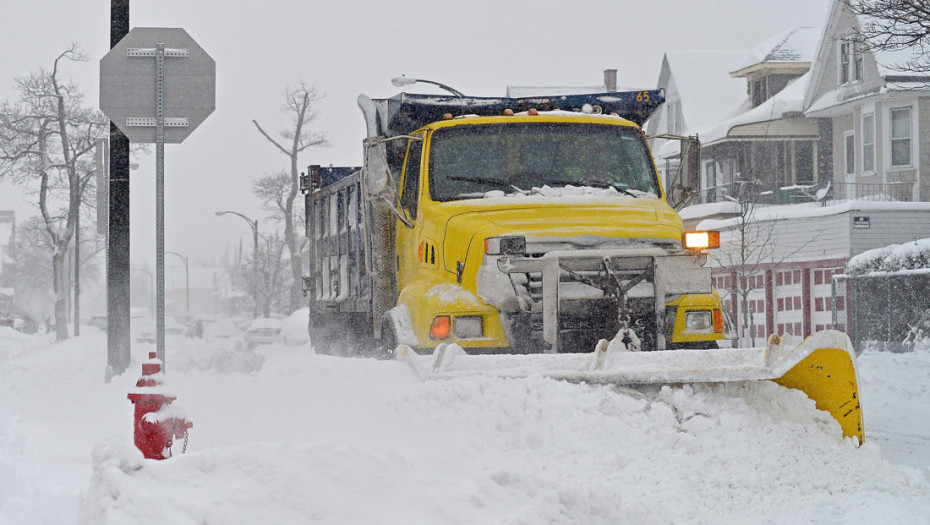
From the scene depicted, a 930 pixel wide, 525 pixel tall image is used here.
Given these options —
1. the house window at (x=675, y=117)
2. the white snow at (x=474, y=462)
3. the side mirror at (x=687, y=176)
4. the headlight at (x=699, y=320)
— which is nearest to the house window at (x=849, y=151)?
the house window at (x=675, y=117)

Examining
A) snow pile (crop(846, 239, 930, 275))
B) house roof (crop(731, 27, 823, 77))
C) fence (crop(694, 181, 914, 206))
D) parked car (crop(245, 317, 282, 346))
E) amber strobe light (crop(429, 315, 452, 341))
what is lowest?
parked car (crop(245, 317, 282, 346))

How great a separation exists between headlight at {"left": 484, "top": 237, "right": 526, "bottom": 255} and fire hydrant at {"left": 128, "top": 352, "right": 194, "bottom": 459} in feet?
8.27

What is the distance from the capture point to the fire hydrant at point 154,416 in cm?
550

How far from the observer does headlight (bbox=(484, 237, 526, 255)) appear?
7.54m

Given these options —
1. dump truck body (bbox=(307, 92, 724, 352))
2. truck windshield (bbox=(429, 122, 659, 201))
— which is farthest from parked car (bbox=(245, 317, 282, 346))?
truck windshield (bbox=(429, 122, 659, 201))

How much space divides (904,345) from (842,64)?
53.1ft

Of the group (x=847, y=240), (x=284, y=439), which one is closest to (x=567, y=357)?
(x=284, y=439)

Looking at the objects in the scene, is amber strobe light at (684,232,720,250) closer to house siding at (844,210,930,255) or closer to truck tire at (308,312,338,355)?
truck tire at (308,312,338,355)

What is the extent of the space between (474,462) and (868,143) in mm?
28431

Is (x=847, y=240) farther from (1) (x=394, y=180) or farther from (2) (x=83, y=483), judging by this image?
(2) (x=83, y=483)

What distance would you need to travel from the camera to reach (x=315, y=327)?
13328mm

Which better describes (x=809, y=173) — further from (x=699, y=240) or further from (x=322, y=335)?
(x=699, y=240)

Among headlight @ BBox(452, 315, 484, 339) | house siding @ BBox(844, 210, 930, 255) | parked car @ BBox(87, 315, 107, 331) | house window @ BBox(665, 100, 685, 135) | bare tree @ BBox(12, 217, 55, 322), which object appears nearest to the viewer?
headlight @ BBox(452, 315, 484, 339)

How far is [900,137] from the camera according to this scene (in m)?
30.2
